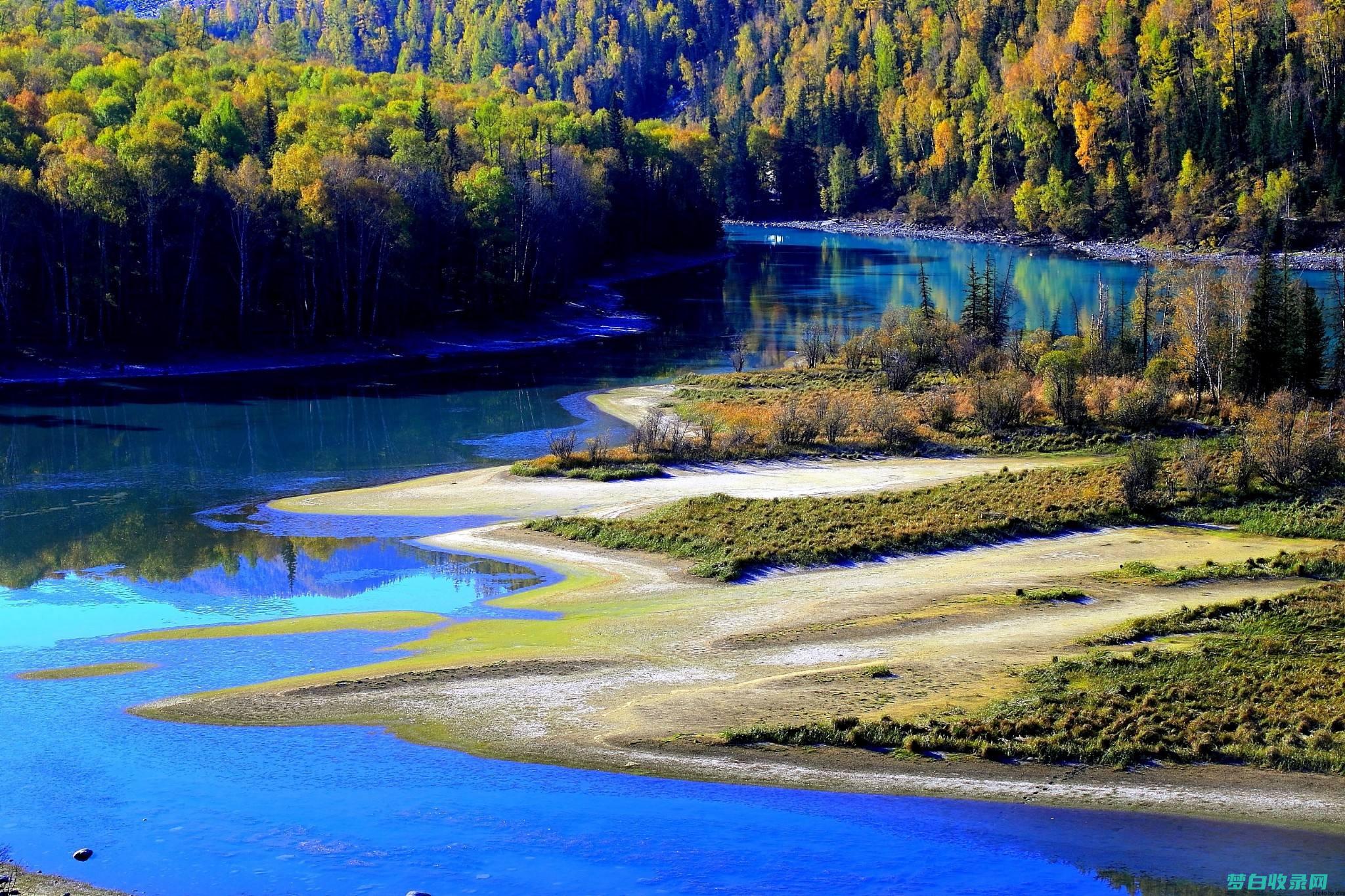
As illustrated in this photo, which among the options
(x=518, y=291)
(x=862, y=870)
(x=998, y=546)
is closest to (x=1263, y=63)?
(x=518, y=291)

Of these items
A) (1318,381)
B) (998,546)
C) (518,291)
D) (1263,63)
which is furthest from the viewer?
(1263,63)

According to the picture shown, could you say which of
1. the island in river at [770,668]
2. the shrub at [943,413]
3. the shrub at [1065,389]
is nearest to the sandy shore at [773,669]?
the island in river at [770,668]

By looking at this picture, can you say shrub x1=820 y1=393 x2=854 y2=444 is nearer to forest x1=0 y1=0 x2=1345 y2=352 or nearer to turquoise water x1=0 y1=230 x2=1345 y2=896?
turquoise water x1=0 y1=230 x2=1345 y2=896

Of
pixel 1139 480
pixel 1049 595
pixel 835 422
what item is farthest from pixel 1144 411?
pixel 1049 595

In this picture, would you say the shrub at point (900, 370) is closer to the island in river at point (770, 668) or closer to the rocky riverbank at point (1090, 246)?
the island in river at point (770, 668)

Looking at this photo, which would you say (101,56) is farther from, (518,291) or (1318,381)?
(1318,381)

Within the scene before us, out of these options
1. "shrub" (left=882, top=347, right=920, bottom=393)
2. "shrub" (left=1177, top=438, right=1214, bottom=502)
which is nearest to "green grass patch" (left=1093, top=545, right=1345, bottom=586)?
"shrub" (left=1177, top=438, right=1214, bottom=502)

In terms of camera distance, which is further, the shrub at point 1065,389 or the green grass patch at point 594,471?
the shrub at point 1065,389

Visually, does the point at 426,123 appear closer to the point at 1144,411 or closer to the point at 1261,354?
the point at 1144,411
